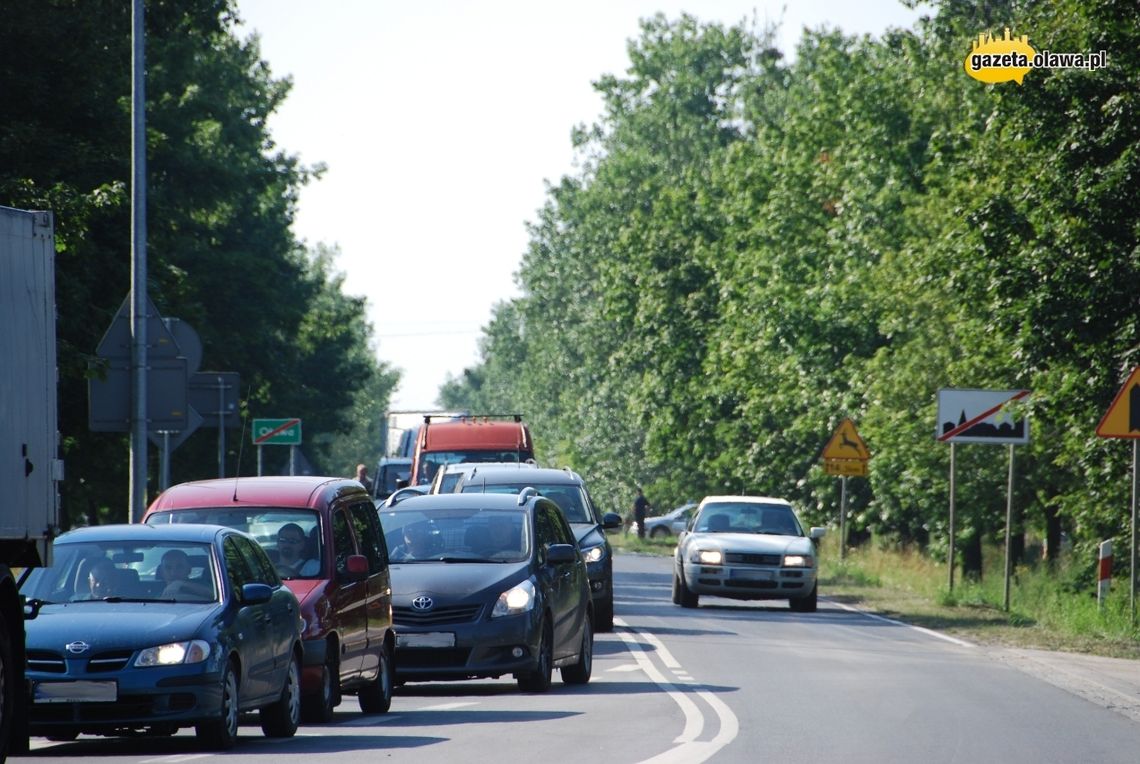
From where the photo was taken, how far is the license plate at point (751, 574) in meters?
31.4

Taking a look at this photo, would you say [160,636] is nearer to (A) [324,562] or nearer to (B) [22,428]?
(B) [22,428]

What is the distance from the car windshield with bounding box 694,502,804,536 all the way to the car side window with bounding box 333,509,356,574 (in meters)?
16.5

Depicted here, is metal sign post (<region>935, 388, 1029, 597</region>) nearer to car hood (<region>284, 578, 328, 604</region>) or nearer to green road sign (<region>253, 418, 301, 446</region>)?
green road sign (<region>253, 418, 301, 446</region>)

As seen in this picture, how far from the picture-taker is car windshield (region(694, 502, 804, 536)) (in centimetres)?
3281

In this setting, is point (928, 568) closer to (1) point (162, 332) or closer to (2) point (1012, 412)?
(2) point (1012, 412)

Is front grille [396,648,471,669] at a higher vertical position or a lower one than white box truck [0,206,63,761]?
lower

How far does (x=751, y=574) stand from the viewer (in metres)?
31.4

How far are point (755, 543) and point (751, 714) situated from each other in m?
15.8

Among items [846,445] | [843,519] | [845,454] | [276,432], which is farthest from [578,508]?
[843,519]

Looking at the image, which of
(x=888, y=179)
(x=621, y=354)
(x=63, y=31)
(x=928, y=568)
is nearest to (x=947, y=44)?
(x=888, y=179)

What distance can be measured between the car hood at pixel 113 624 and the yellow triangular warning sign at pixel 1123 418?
13.1 metres

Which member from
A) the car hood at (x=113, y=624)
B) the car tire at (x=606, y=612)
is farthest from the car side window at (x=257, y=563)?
the car tire at (x=606, y=612)

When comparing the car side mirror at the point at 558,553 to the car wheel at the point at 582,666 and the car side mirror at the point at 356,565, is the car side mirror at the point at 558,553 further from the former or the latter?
the car side mirror at the point at 356,565

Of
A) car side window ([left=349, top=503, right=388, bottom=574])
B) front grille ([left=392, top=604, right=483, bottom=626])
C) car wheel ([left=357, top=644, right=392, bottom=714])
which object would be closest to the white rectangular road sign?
front grille ([left=392, top=604, right=483, bottom=626])
